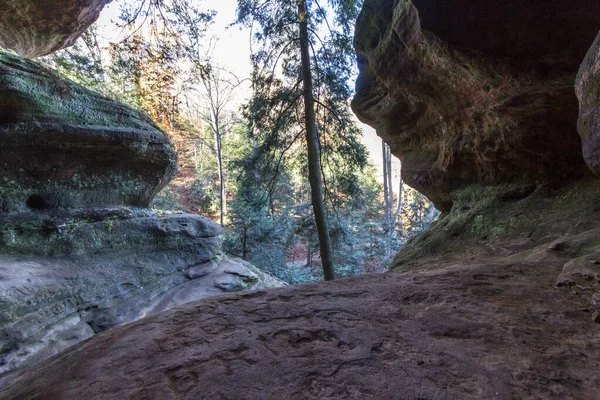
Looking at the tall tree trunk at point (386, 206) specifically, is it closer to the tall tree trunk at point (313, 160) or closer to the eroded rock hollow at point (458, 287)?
the tall tree trunk at point (313, 160)

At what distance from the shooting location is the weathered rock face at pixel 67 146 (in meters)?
4.03

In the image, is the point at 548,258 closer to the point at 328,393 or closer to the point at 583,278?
the point at 583,278

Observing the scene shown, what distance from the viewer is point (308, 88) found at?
7.03 meters

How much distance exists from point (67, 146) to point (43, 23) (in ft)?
18.7

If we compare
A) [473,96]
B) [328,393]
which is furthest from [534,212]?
[328,393]

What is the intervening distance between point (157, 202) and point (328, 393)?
581 inches

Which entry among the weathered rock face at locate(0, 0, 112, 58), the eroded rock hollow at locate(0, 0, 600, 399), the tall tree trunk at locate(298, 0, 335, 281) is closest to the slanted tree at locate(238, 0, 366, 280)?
the tall tree trunk at locate(298, 0, 335, 281)

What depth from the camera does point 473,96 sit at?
4.31 m

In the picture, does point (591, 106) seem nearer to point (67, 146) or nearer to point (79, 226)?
point (79, 226)

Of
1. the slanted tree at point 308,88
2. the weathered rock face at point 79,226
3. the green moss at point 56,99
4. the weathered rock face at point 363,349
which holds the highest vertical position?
the slanted tree at point 308,88

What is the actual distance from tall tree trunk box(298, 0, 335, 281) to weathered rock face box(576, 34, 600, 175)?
16.0 feet

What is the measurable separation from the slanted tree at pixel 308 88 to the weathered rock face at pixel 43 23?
4409 millimetres

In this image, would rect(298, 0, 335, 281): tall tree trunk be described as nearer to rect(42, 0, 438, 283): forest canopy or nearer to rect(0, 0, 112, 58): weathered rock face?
rect(42, 0, 438, 283): forest canopy

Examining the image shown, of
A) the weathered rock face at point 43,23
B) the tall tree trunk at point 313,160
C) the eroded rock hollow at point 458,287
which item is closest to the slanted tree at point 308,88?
the tall tree trunk at point 313,160
